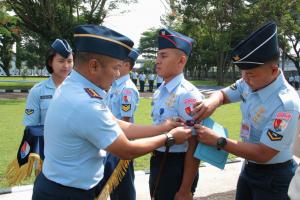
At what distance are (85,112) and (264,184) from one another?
1334 millimetres

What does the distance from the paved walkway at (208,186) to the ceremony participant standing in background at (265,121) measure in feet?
7.57

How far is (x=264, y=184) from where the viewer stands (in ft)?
8.71

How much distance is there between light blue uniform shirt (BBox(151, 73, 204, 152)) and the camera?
9.75ft

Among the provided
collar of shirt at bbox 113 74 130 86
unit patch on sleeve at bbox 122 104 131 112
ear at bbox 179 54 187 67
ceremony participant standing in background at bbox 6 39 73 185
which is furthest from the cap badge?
ceremony participant standing in background at bbox 6 39 73 185

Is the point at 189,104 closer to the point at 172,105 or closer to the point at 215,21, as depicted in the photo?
the point at 172,105

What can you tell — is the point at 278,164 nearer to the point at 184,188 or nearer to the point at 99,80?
the point at 184,188

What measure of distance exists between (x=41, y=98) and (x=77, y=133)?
200cm

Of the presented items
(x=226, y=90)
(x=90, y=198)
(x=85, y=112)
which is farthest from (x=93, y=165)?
(x=226, y=90)

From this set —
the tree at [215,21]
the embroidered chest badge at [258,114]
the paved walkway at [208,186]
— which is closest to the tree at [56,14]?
the tree at [215,21]

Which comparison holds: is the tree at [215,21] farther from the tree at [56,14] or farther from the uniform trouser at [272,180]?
the uniform trouser at [272,180]

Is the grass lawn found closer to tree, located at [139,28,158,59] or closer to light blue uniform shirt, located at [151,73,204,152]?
light blue uniform shirt, located at [151,73,204,152]

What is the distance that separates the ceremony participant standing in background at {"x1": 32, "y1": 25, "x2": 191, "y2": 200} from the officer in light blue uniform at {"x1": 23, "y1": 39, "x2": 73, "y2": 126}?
169 cm

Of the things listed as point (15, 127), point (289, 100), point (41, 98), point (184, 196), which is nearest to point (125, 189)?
point (184, 196)

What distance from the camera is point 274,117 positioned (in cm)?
248
